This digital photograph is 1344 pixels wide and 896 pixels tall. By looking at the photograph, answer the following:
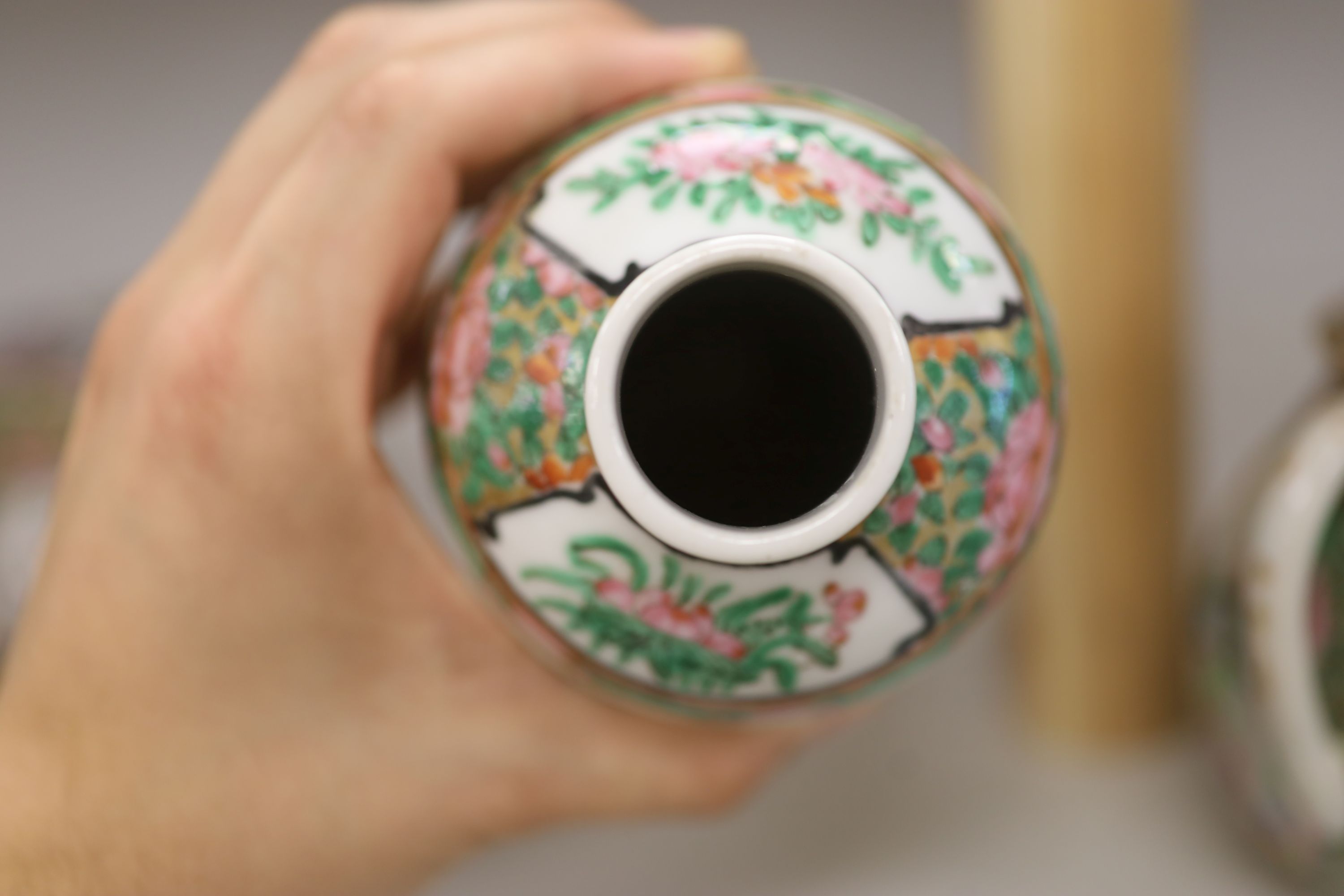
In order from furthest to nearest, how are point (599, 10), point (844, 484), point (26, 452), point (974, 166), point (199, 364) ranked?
point (974, 166) → point (26, 452) → point (599, 10) → point (199, 364) → point (844, 484)

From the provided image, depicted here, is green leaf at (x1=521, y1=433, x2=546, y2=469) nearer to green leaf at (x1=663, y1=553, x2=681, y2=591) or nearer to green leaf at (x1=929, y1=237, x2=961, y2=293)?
green leaf at (x1=663, y1=553, x2=681, y2=591)

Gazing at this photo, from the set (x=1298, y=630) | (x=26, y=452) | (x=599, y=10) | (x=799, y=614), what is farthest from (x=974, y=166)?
(x=26, y=452)

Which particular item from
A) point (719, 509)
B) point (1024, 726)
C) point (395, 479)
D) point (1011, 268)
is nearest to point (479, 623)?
point (395, 479)

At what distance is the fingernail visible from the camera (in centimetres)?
57

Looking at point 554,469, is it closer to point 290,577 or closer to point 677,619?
point 677,619

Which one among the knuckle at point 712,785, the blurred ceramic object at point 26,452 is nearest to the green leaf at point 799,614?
the knuckle at point 712,785

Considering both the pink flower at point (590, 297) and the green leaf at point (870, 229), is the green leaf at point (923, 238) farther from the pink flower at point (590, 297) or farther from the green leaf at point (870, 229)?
the pink flower at point (590, 297)

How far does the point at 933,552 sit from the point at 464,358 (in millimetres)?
203

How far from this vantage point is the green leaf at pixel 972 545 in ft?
1.39

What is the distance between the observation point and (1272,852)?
1.97 ft

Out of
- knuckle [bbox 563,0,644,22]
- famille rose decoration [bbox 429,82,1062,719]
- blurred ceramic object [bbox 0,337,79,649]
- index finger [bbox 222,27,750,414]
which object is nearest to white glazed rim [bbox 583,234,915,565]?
famille rose decoration [bbox 429,82,1062,719]

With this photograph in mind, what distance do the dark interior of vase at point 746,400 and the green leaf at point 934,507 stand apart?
30 millimetres

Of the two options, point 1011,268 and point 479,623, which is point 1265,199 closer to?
point 1011,268

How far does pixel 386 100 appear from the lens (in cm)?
52
